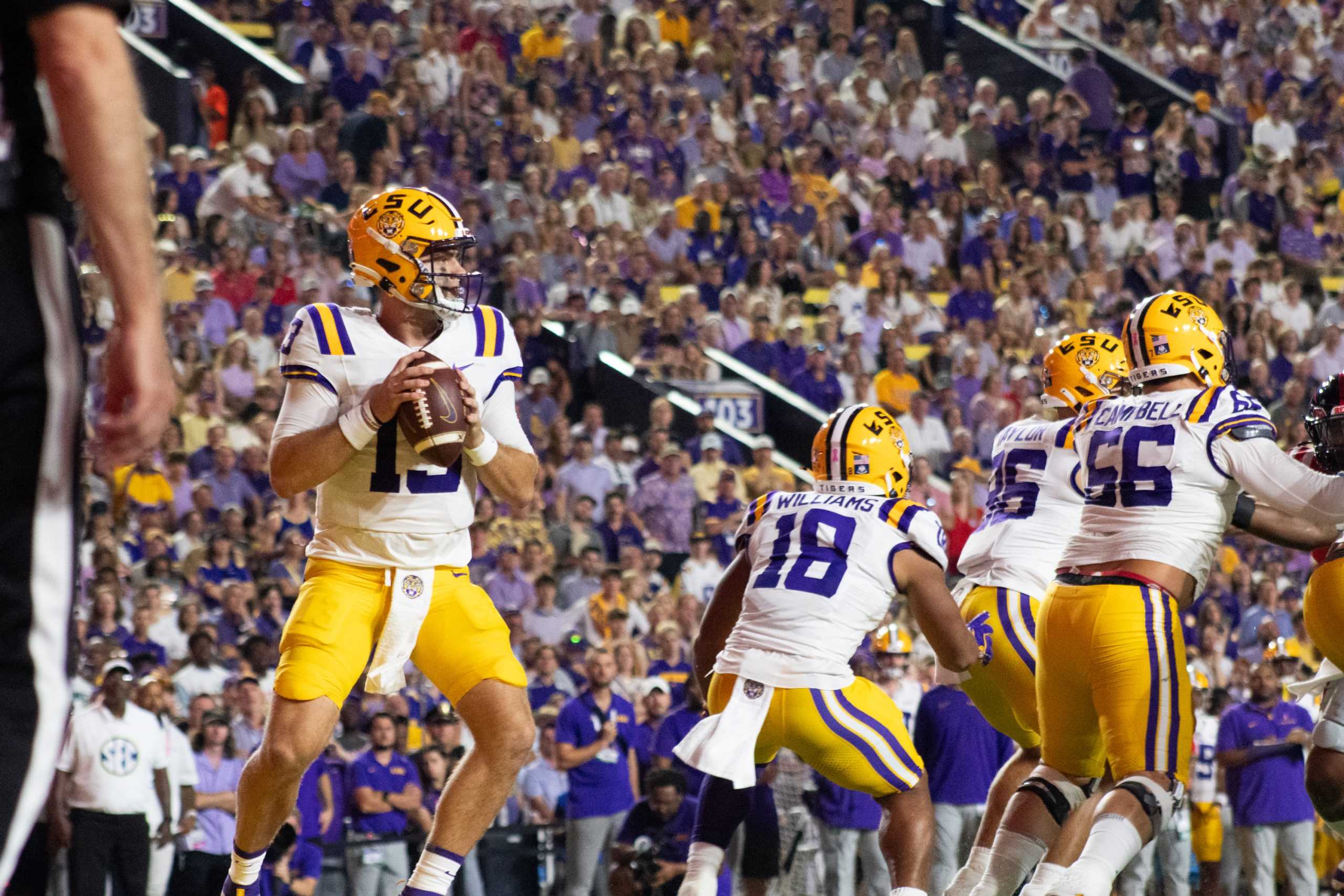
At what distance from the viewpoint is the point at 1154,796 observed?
19.1ft

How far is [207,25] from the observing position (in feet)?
57.0

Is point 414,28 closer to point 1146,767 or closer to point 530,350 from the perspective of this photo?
point 530,350

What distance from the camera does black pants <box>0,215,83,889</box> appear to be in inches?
105

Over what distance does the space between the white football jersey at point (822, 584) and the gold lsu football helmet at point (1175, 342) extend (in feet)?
3.07

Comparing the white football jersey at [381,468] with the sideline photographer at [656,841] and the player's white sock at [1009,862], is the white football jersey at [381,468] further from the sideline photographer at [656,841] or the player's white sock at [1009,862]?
the sideline photographer at [656,841]

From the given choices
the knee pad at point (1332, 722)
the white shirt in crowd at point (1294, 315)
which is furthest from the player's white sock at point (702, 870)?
the white shirt in crowd at point (1294, 315)

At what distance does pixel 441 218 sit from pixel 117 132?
3.37 meters

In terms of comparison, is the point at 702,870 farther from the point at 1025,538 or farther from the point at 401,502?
the point at 1025,538

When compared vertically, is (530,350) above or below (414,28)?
below

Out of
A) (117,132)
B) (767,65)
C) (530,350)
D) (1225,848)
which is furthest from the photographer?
(767,65)

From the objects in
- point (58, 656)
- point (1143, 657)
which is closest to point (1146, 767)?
point (1143, 657)

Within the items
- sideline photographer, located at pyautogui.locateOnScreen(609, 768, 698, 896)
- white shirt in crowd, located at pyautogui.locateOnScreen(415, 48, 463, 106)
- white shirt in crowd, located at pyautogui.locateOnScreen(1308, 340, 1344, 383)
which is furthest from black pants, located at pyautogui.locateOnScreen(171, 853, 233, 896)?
white shirt in crowd, located at pyautogui.locateOnScreen(1308, 340, 1344, 383)

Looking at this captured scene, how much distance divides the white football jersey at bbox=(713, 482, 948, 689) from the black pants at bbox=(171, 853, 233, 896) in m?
4.77

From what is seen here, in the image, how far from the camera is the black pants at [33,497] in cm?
267
